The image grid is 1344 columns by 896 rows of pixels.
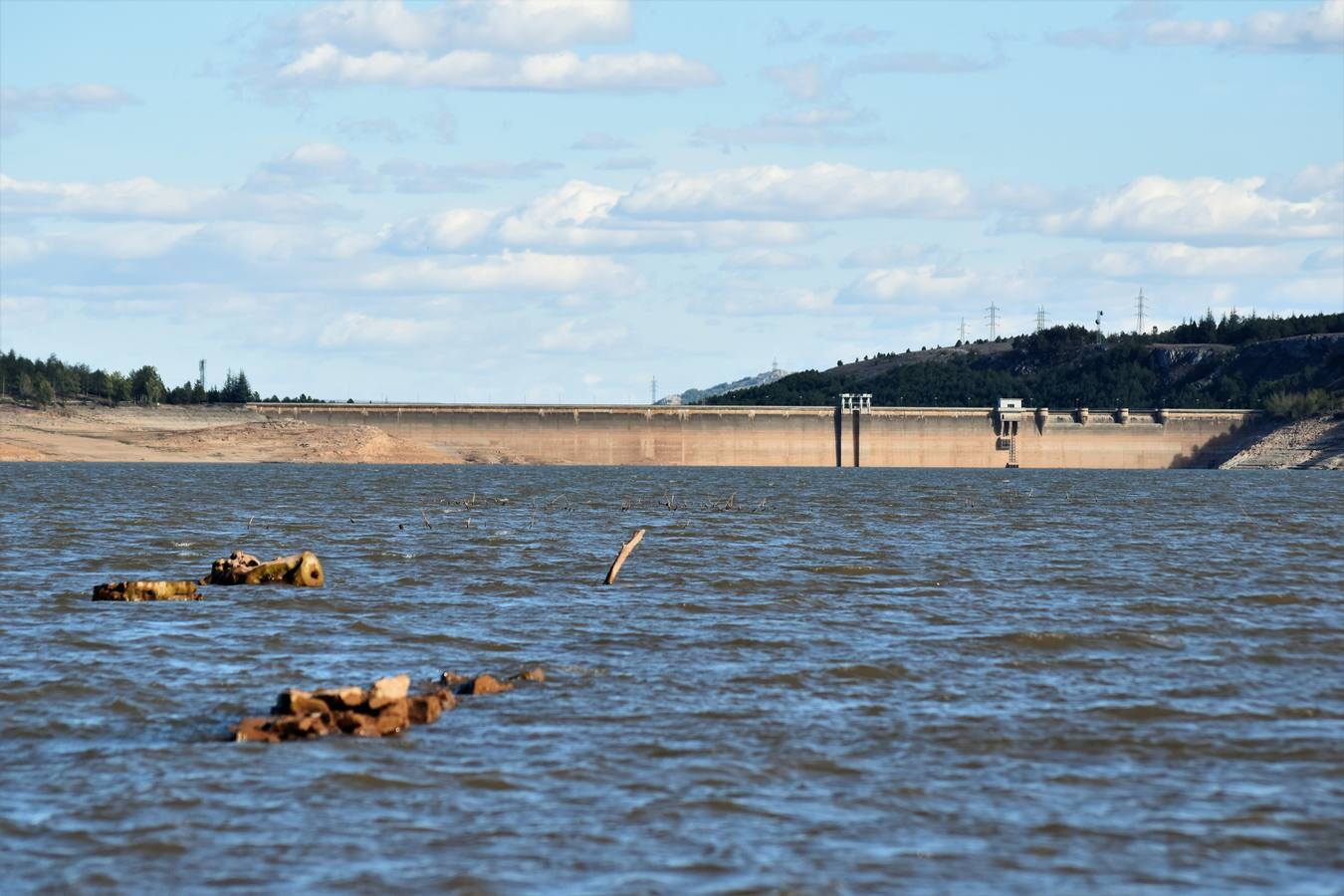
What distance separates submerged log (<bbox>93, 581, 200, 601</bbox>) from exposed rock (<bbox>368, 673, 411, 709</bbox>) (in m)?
14.4

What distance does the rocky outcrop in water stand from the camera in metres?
20.2

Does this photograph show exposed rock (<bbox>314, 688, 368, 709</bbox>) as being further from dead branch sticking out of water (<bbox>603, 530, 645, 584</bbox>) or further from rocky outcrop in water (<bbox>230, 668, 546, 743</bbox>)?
dead branch sticking out of water (<bbox>603, 530, 645, 584</bbox>)

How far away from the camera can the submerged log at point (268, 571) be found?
36938 millimetres

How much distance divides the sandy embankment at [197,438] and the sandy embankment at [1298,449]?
301ft

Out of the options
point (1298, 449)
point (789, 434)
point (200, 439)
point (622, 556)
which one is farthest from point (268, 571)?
point (1298, 449)

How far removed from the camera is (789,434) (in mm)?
188625

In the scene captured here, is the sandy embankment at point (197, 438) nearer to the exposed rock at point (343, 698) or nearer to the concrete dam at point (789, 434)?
the concrete dam at point (789, 434)

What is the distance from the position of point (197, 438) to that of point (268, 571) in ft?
487

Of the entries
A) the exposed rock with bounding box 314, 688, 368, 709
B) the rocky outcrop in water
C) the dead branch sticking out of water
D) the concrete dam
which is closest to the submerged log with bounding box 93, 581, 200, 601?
the dead branch sticking out of water

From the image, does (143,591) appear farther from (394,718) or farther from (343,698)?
(394,718)

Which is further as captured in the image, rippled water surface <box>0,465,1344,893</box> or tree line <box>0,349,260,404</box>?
tree line <box>0,349,260,404</box>

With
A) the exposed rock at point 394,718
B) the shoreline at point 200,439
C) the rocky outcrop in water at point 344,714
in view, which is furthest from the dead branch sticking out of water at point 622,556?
the shoreline at point 200,439

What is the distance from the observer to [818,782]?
18.3m

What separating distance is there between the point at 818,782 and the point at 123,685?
1088 cm
